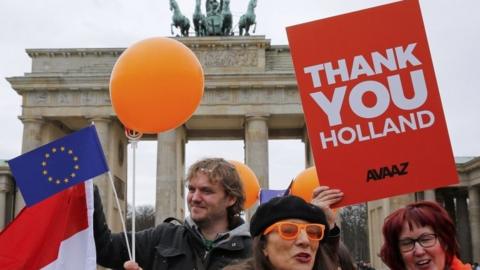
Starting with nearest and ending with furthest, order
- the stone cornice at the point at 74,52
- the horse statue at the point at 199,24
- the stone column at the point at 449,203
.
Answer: the stone cornice at the point at 74,52
the horse statue at the point at 199,24
the stone column at the point at 449,203

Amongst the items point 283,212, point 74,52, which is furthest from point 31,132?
point 283,212

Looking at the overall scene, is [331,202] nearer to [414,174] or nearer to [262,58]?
[414,174]

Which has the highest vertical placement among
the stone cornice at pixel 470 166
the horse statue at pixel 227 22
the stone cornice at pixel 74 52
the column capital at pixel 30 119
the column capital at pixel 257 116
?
the horse statue at pixel 227 22

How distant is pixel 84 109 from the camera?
43.3 meters

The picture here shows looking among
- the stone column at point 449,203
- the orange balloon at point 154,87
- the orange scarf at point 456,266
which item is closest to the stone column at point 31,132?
the stone column at point 449,203

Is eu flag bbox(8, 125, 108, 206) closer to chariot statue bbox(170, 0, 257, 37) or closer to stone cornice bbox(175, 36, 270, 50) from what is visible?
stone cornice bbox(175, 36, 270, 50)

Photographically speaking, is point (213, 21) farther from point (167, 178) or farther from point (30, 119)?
point (30, 119)

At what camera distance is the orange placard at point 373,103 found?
467 cm

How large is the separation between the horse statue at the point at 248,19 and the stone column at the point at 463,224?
874 inches

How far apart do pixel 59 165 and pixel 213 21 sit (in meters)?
41.1

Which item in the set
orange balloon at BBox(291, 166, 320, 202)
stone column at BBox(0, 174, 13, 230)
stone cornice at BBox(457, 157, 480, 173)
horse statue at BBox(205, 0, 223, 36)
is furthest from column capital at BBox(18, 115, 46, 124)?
orange balloon at BBox(291, 166, 320, 202)

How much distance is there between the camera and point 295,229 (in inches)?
133

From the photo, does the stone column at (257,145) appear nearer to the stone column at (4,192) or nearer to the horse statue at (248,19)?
the horse statue at (248,19)

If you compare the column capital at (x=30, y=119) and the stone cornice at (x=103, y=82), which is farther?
the column capital at (x=30, y=119)
